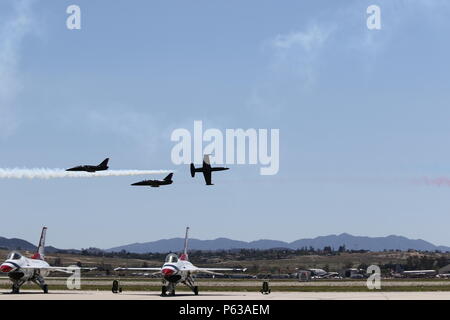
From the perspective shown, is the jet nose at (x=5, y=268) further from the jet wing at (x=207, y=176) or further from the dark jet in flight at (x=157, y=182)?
the jet wing at (x=207, y=176)

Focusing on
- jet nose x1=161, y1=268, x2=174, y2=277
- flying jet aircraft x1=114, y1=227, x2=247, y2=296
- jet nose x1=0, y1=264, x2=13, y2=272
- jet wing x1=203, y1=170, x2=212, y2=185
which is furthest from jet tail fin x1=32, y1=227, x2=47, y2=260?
jet nose x1=161, y1=268, x2=174, y2=277

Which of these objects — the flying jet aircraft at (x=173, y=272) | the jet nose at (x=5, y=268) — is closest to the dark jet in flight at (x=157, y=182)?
the flying jet aircraft at (x=173, y=272)

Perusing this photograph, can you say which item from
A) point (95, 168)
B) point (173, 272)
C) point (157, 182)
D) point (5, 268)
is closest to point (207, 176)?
point (157, 182)

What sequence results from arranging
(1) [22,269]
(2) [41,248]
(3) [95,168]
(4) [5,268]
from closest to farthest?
1. (4) [5,268]
2. (1) [22,269]
3. (3) [95,168]
4. (2) [41,248]

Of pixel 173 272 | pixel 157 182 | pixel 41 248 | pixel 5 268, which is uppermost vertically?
pixel 157 182

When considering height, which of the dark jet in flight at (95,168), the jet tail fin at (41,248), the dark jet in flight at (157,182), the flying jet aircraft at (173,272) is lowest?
the flying jet aircraft at (173,272)

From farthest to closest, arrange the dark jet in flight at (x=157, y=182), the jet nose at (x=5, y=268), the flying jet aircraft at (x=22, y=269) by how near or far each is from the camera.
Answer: the dark jet in flight at (x=157, y=182) → the flying jet aircraft at (x=22, y=269) → the jet nose at (x=5, y=268)

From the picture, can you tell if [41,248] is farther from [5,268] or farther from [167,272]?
[167,272]

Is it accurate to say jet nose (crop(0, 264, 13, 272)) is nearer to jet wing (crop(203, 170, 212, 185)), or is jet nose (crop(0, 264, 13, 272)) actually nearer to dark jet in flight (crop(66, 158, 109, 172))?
dark jet in flight (crop(66, 158, 109, 172))

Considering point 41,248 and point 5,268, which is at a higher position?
point 41,248
